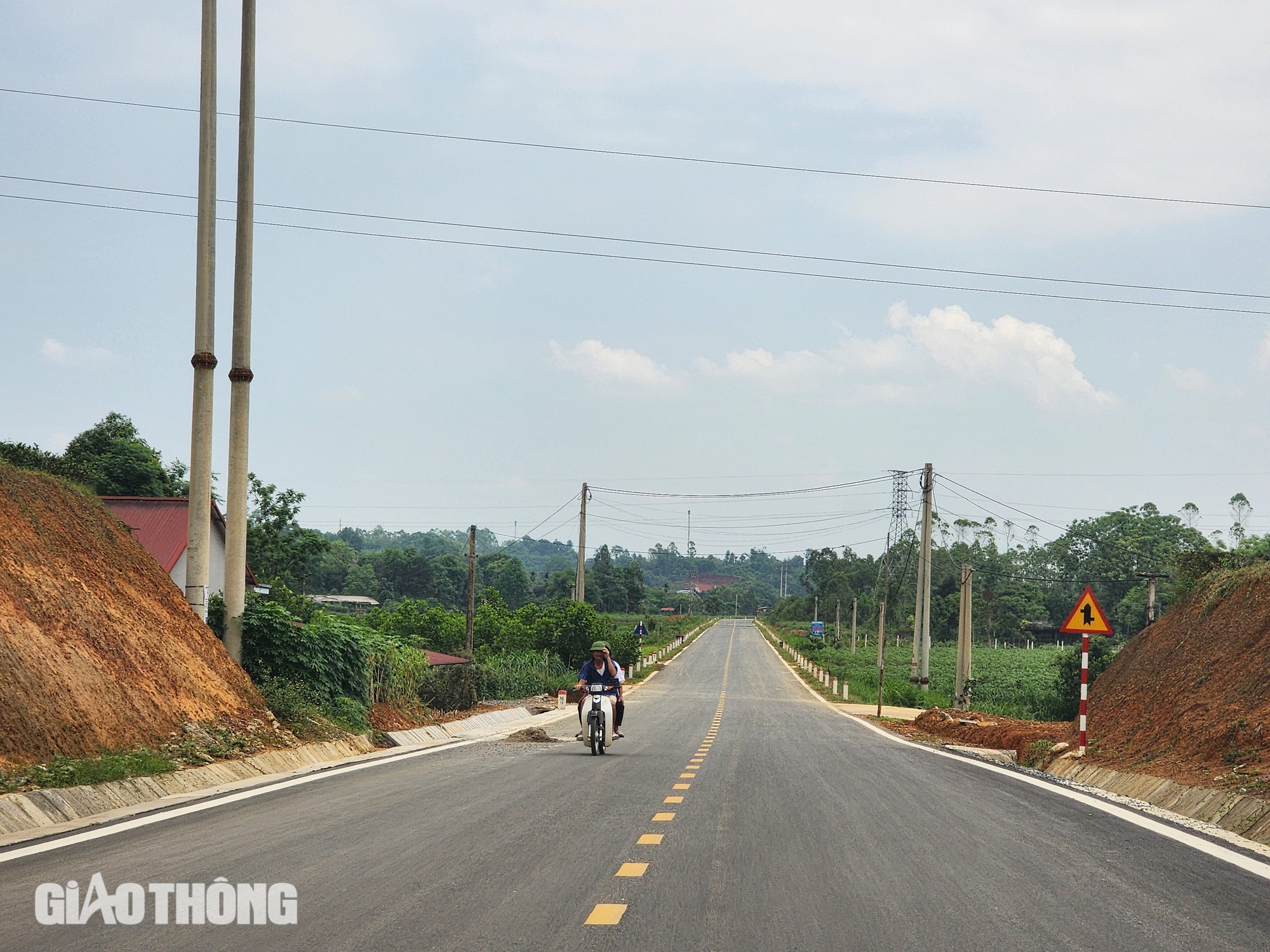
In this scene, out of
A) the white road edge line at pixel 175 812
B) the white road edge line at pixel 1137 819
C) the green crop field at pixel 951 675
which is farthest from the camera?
the green crop field at pixel 951 675

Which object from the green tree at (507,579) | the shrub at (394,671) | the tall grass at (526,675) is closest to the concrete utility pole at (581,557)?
the tall grass at (526,675)

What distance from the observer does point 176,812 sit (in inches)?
424

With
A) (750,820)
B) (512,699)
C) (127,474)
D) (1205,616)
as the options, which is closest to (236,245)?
(750,820)

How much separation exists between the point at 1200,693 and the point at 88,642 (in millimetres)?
14416

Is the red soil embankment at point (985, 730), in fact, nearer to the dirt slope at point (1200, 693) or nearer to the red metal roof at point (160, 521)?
the dirt slope at point (1200, 693)

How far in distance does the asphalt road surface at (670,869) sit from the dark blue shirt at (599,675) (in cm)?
501

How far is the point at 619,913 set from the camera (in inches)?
264

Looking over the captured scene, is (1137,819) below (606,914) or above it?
below

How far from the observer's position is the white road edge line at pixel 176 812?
8.62 m

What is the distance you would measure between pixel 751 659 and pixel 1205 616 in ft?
262

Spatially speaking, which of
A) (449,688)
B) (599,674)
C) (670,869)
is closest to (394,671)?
(599,674)

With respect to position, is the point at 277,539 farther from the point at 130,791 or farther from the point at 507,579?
the point at 507,579

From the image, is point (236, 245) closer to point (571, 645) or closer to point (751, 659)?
point (571, 645)

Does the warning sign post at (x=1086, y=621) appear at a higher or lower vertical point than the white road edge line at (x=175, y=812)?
higher
